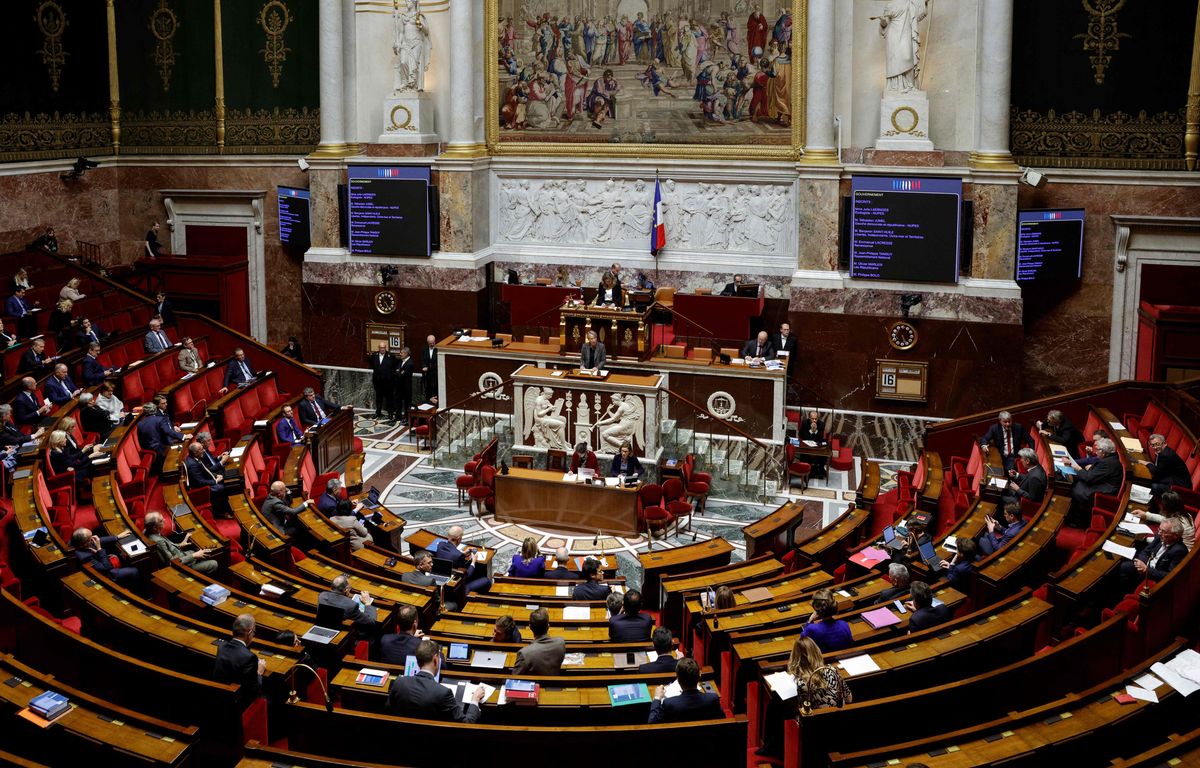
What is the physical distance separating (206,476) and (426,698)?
729cm

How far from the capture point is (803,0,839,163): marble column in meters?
19.3

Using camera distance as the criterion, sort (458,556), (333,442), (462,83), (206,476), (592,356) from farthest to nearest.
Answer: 1. (462,83)
2. (333,442)
3. (592,356)
4. (206,476)
5. (458,556)

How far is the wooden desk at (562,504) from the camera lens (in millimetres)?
15148

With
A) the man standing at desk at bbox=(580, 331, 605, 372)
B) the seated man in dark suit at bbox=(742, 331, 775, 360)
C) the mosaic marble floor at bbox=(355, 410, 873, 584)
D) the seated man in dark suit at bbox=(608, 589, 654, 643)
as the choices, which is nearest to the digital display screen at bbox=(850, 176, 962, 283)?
the seated man in dark suit at bbox=(742, 331, 775, 360)

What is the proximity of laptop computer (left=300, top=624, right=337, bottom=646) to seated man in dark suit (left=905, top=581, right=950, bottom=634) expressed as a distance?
15.7ft

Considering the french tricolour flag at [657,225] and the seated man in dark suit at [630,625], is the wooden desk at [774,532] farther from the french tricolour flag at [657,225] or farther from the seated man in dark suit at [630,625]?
the french tricolour flag at [657,225]

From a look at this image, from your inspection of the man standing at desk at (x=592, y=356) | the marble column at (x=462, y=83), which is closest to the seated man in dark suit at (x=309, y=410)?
the man standing at desk at (x=592, y=356)

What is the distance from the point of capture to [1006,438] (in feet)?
50.1

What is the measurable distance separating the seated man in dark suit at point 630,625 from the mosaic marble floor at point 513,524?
12.8 ft

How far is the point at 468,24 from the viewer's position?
21.2 m

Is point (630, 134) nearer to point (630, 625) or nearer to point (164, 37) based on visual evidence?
point (164, 37)

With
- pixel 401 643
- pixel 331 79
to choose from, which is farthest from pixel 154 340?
pixel 401 643

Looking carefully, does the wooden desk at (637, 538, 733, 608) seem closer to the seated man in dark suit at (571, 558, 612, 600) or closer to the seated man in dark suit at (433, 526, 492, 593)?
the seated man in dark suit at (571, 558, 612, 600)

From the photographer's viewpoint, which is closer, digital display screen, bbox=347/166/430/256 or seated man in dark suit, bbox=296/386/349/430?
seated man in dark suit, bbox=296/386/349/430
